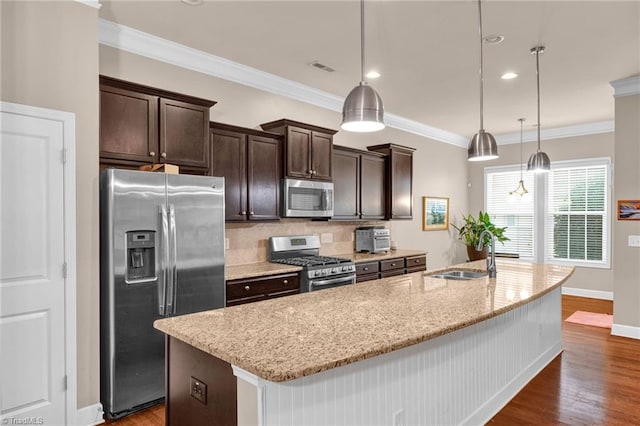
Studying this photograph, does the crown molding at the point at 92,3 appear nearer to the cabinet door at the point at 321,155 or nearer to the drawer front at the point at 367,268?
the cabinet door at the point at 321,155

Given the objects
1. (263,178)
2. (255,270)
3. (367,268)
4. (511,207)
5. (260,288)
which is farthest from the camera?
(511,207)

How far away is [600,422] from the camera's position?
106 inches

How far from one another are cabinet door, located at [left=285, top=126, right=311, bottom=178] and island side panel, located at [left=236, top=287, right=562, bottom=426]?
96.6 inches

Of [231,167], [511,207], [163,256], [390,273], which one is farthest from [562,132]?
[163,256]

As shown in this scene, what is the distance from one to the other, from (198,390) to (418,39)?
3.18m

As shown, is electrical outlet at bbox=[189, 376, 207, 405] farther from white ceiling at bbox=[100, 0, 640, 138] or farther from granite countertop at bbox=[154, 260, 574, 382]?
white ceiling at bbox=[100, 0, 640, 138]

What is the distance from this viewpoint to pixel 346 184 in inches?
201

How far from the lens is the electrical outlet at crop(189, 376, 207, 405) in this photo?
69.9 inches

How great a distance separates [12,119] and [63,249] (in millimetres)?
826

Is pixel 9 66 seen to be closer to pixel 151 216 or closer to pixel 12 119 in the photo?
pixel 12 119

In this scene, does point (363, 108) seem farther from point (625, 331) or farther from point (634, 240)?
Result: point (625, 331)

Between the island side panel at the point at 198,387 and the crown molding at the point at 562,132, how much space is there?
285 inches

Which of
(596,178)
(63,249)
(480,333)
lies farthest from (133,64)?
(596,178)

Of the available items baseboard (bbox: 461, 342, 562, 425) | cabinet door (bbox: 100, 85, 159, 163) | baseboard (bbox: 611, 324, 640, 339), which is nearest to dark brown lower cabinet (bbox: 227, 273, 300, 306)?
cabinet door (bbox: 100, 85, 159, 163)
